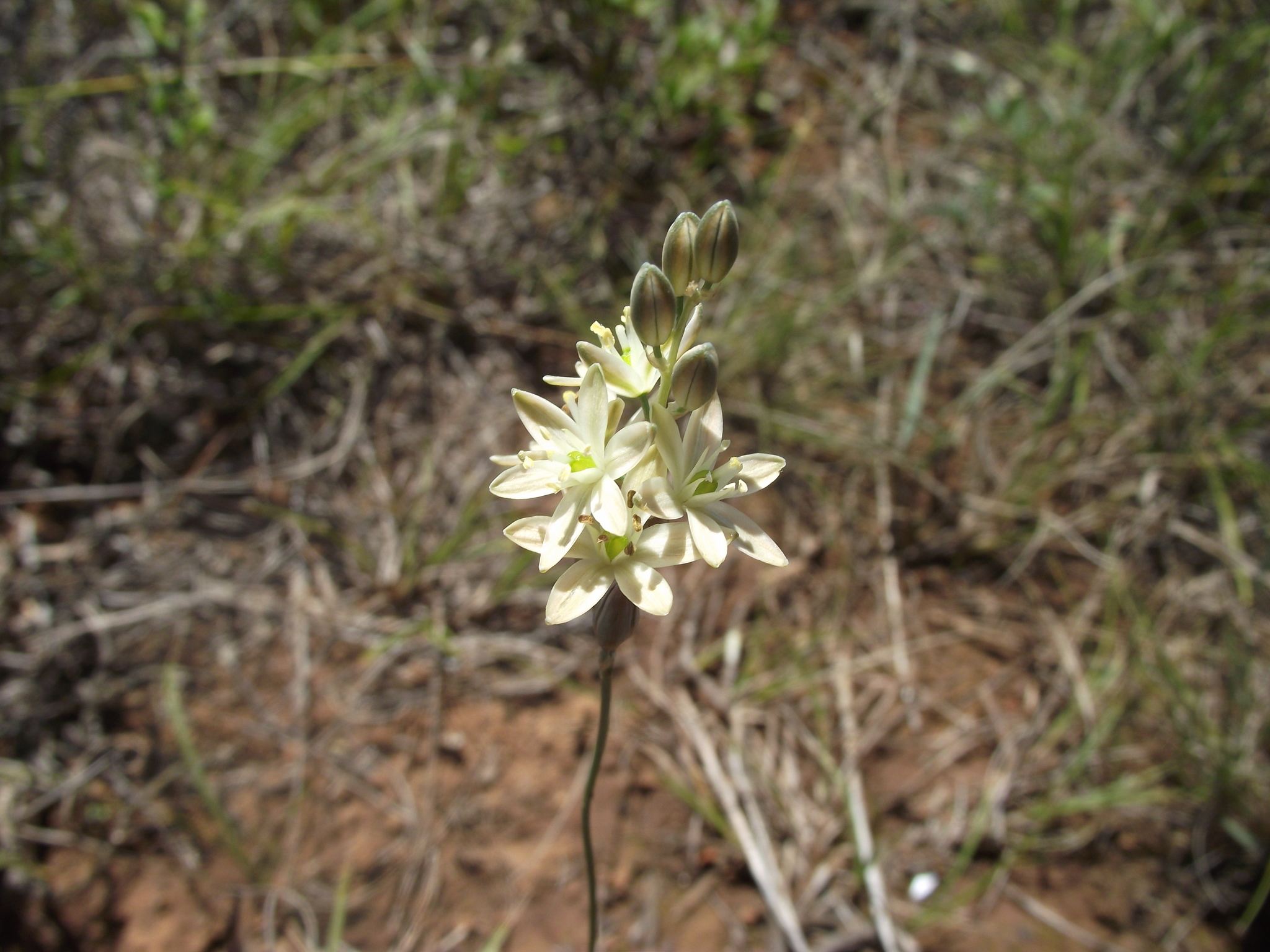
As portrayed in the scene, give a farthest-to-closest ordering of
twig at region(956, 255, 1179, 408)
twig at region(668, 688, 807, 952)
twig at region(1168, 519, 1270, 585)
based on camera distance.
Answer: twig at region(956, 255, 1179, 408), twig at region(1168, 519, 1270, 585), twig at region(668, 688, 807, 952)

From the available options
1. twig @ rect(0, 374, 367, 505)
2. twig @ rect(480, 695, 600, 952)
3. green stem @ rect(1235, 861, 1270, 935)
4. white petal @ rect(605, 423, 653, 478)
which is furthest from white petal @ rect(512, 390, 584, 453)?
green stem @ rect(1235, 861, 1270, 935)

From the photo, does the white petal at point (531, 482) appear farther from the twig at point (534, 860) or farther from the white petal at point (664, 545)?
the twig at point (534, 860)

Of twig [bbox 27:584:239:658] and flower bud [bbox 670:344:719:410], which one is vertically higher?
flower bud [bbox 670:344:719:410]

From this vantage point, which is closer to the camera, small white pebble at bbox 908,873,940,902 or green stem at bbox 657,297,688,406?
green stem at bbox 657,297,688,406

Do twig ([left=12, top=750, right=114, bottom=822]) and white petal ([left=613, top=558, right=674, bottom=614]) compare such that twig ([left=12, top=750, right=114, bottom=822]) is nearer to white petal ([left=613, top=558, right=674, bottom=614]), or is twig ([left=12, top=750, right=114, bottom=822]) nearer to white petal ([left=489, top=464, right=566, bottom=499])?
white petal ([left=489, top=464, right=566, bottom=499])

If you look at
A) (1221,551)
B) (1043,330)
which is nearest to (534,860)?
(1221,551)

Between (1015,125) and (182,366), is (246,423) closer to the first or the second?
(182,366)
